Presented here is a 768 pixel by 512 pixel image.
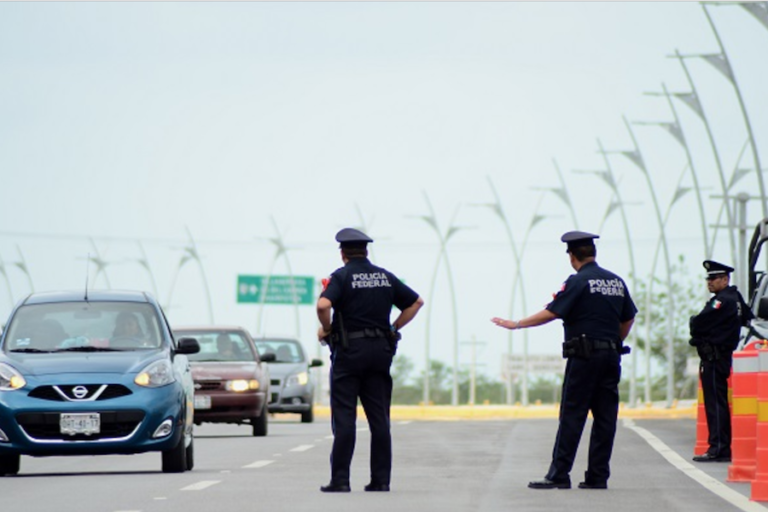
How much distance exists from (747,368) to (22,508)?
20.0 ft

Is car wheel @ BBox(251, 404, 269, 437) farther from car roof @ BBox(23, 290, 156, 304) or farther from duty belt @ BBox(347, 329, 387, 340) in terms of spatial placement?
duty belt @ BBox(347, 329, 387, 340)

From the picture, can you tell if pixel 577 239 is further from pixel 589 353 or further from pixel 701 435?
pixel 701 435

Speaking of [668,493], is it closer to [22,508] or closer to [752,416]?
[752,416]

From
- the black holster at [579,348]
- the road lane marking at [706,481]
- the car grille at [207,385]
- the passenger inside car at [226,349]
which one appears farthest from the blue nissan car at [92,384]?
the passenger inside car at [226,349]

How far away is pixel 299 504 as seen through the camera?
14086mm

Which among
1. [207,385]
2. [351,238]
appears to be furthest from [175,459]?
[207,385]

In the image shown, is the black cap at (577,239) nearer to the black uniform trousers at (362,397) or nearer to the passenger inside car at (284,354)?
the black uniform trousers at (362,397)

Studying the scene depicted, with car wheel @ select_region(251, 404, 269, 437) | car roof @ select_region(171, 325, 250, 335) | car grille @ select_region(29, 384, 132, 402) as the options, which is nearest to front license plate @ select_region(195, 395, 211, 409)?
car wheel @ select_region(251, 404, 269, 437)

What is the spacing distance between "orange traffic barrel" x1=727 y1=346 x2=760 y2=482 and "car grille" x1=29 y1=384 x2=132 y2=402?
17.2 ft

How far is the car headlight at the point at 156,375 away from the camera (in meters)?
17.9

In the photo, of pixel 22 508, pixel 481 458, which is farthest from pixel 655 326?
pixel 22 508

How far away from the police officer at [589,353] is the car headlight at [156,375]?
3979 mm

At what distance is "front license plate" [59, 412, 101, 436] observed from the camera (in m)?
17.5

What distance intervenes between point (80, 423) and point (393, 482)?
2.82 metres
